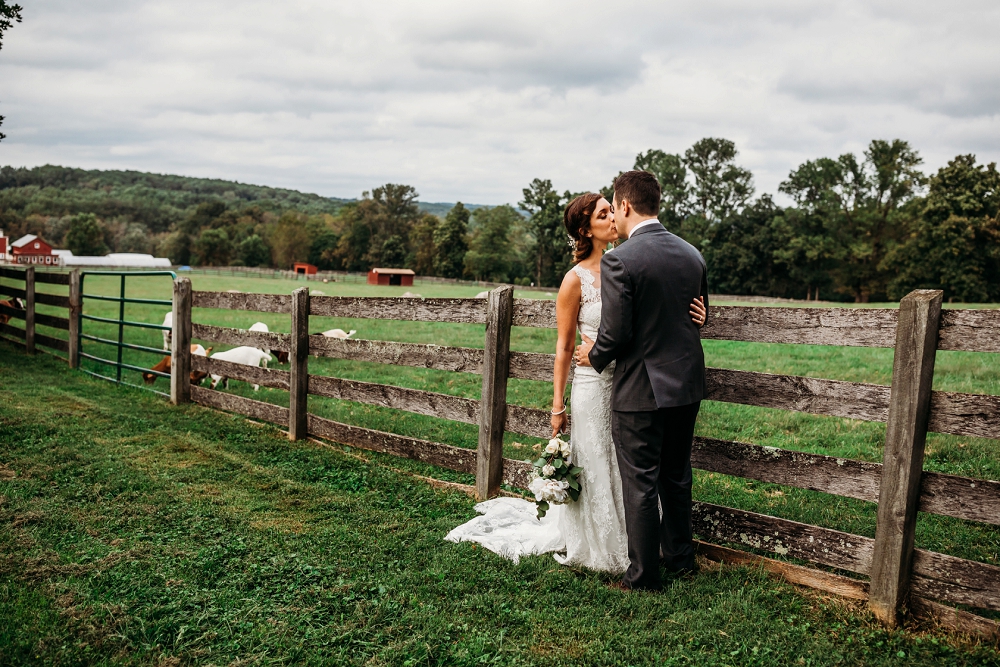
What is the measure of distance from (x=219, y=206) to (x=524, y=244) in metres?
63.9

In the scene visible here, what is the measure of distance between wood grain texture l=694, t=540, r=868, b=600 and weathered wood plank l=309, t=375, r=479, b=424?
206 cm

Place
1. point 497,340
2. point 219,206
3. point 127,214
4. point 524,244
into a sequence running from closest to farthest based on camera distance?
point 497,340, point 524,244, point 219,206, point 127,214

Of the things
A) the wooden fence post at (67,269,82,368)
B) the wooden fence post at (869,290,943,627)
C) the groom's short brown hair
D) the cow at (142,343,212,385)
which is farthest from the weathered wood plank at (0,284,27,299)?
the wooden fence post at (869,290,943,627)

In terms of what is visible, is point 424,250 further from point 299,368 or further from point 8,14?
point 299,368

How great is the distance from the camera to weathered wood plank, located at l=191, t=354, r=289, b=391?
7.69 metres

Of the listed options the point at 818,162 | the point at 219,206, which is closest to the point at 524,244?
the point at 818,162

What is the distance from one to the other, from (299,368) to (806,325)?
5.00 m

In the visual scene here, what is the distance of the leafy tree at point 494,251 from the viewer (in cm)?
8625

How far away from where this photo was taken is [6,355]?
1268 cm

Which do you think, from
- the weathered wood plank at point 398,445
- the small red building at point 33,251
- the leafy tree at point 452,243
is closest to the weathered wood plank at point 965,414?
the weathered wood plank at point 398,445

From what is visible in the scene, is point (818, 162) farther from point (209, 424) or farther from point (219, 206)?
point (219, 206)

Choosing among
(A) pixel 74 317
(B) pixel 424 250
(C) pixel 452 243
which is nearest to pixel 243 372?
(A) pixel 74 317

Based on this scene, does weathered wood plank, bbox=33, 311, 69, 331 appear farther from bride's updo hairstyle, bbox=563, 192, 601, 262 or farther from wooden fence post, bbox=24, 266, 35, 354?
bride's updo hairstyle, bbox=563, 192, 601, 262

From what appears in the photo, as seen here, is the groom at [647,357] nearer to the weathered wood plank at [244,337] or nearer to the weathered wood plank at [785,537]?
the weathered wood plank at [785,537]
